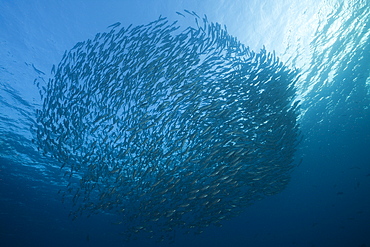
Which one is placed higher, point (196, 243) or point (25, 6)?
point (25, 6)

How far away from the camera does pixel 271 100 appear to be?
9.73 m

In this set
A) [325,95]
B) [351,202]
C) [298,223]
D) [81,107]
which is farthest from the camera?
[298,223]

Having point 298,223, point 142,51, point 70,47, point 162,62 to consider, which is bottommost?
point 298,223

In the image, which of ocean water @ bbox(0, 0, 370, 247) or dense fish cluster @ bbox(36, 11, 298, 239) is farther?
ocean water @ bbox(0, 0, 370, 247)

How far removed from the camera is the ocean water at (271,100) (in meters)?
8.75

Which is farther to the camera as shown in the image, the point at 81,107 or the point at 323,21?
the point at 323,21

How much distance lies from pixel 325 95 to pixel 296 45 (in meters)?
6.15

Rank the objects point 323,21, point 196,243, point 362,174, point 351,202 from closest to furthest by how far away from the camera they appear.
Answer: point 323,21 < point 362,174 < point 351,202 < point 196,243

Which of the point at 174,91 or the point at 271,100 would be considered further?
the point at 271,100

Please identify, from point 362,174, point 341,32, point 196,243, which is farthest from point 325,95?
point 196,243

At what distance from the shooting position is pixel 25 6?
A: 8.45 meters

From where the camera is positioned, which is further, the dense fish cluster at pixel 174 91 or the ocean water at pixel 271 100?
the ocean water at pixel 271 100

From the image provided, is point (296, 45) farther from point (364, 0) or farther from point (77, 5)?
point (77, 5)

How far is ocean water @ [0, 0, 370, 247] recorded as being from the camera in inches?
344
